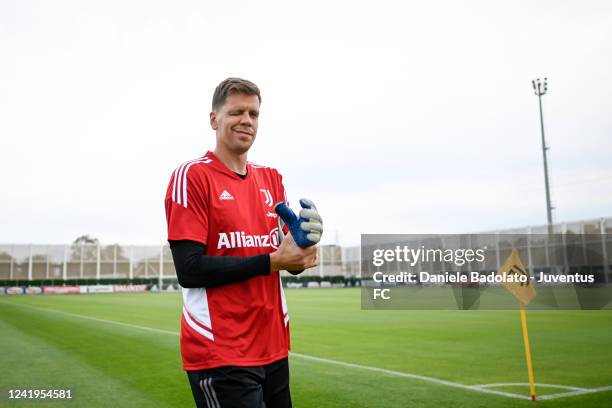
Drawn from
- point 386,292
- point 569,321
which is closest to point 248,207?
point 569,321

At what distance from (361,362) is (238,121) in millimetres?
8704

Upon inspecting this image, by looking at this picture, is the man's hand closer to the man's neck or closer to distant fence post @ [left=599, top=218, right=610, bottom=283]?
the man's neck

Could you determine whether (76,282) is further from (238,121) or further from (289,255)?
(289,255)

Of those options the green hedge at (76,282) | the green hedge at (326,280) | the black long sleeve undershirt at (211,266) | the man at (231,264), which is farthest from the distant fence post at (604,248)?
the green hedge at (76,282)

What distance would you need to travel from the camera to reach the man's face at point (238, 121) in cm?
299

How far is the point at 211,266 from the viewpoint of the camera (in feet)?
8.64

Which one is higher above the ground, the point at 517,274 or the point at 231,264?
the point at 231,264

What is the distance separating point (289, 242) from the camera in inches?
106

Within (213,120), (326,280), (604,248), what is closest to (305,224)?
(213,120)

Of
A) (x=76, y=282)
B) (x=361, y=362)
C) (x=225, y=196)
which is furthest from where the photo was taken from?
(x=76, y=282)

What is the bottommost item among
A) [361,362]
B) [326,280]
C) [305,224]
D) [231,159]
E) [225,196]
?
[326,280]

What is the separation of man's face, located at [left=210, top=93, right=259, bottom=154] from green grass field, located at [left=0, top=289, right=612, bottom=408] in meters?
5.26

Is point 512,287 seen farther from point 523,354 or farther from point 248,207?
point 248,207

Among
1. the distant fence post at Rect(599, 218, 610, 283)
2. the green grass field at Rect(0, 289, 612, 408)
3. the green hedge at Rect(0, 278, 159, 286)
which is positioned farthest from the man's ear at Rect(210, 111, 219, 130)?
the green hedge at Rect(0, 278, 159, 286)
